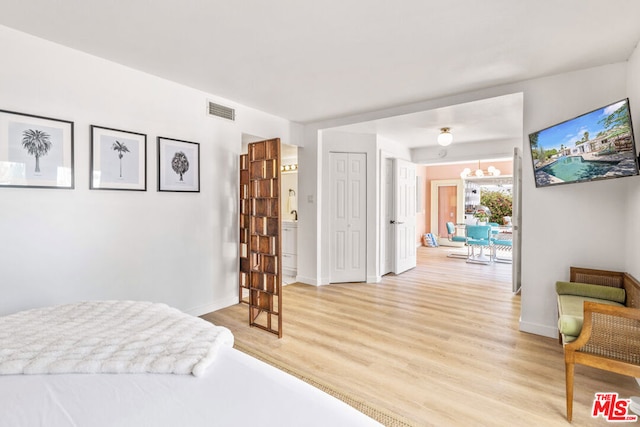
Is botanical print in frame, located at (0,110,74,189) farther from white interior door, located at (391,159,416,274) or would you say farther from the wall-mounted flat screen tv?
white interior door, located at (391,159,416,274)

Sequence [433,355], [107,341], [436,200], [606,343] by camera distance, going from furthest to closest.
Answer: [436,200] < [433,355] < [606,343] < [107,341]

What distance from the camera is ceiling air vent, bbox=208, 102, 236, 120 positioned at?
3549mm

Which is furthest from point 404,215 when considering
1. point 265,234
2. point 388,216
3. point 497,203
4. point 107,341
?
point 497,203

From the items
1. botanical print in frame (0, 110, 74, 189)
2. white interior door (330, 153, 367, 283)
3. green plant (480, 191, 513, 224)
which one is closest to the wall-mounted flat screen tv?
white interior door (330, 153, 367, 283)

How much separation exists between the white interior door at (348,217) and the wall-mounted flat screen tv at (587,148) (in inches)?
99.8

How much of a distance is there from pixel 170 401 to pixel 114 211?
2342 mm

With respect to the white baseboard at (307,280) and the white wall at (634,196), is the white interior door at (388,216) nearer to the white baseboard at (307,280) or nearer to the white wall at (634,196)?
the white baseboard at (307,280)

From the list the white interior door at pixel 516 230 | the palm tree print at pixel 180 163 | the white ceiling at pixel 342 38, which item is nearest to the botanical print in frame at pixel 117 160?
the palm tree print at pixel 180 163

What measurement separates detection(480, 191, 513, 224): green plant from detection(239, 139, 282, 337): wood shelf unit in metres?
9.00

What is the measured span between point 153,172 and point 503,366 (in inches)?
139

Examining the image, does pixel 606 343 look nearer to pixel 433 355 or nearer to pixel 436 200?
pixel 433 355

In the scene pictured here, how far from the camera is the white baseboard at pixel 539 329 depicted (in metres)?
2.96

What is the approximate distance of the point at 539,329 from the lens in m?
3.03

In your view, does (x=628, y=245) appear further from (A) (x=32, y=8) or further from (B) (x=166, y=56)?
(A) (x=32, y=8)
